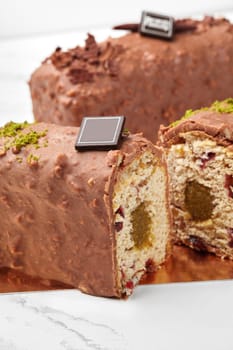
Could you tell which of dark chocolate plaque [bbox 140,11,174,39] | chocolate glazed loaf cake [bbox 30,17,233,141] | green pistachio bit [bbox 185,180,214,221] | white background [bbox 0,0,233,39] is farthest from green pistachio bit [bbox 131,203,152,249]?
white background [bbox 0,0,233,39]

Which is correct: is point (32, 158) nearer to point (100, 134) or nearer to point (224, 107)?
point (100, 134)

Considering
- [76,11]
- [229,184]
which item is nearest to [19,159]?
[229,184]

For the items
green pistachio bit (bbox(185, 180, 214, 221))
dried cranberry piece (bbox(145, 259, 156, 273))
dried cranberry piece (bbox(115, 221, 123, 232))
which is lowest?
dried cranberry piece (bbox(145, 259, 156, 273))

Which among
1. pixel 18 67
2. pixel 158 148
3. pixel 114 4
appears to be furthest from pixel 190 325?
pixel 114 4

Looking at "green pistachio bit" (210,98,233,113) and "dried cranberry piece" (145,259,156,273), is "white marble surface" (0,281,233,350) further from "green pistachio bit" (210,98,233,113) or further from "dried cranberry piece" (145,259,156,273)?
"green pistachio bit" (210,98,233,113)

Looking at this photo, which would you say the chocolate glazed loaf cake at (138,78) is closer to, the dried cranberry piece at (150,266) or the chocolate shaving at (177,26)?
the chocolate shaving at (177,26)

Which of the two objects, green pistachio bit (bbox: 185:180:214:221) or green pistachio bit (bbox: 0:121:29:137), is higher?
green pistachio bit (bbox: 0:121:29:137)

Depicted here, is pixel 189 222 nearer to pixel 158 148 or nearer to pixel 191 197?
Answer: pixel 191 197
